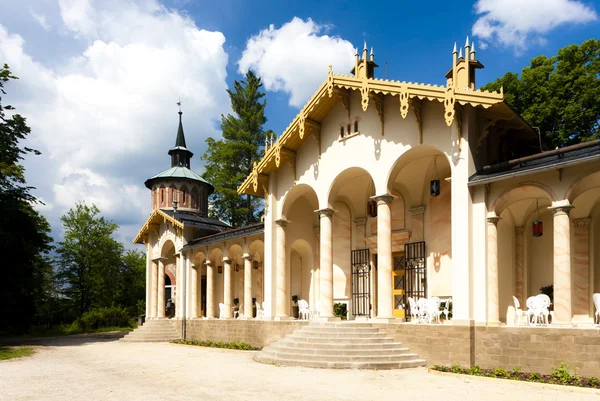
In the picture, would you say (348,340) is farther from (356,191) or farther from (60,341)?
(60,341)

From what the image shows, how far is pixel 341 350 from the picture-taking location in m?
15.2

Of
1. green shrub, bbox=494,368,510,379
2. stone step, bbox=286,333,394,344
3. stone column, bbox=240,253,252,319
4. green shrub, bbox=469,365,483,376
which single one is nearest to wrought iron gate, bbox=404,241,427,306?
stone step, bbox=286,333,394,344

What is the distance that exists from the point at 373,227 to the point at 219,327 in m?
9.00

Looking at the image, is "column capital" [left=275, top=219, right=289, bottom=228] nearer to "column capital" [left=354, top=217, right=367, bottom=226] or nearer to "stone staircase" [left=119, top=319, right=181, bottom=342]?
"column capital" [left=354, top=217, right=367, bottom=226]

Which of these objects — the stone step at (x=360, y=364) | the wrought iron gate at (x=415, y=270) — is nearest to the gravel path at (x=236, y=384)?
the stone step at (x=360, y=364)

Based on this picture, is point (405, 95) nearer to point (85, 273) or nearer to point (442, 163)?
point (442, 163)

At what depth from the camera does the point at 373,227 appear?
71.6 ft

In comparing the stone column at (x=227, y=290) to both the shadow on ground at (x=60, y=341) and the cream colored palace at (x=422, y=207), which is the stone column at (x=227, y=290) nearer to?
the cream colored palace at (x=422, y=207)

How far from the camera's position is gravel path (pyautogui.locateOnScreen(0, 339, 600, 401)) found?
10.4 meters

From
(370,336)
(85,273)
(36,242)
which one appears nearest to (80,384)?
(370,336)

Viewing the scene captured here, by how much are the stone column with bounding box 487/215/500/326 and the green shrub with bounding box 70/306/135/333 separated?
35246mm

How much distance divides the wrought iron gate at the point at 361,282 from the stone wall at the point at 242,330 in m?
3.09

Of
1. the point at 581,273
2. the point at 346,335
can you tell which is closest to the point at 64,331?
the point at 346,335

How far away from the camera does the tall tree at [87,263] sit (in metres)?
48.9
